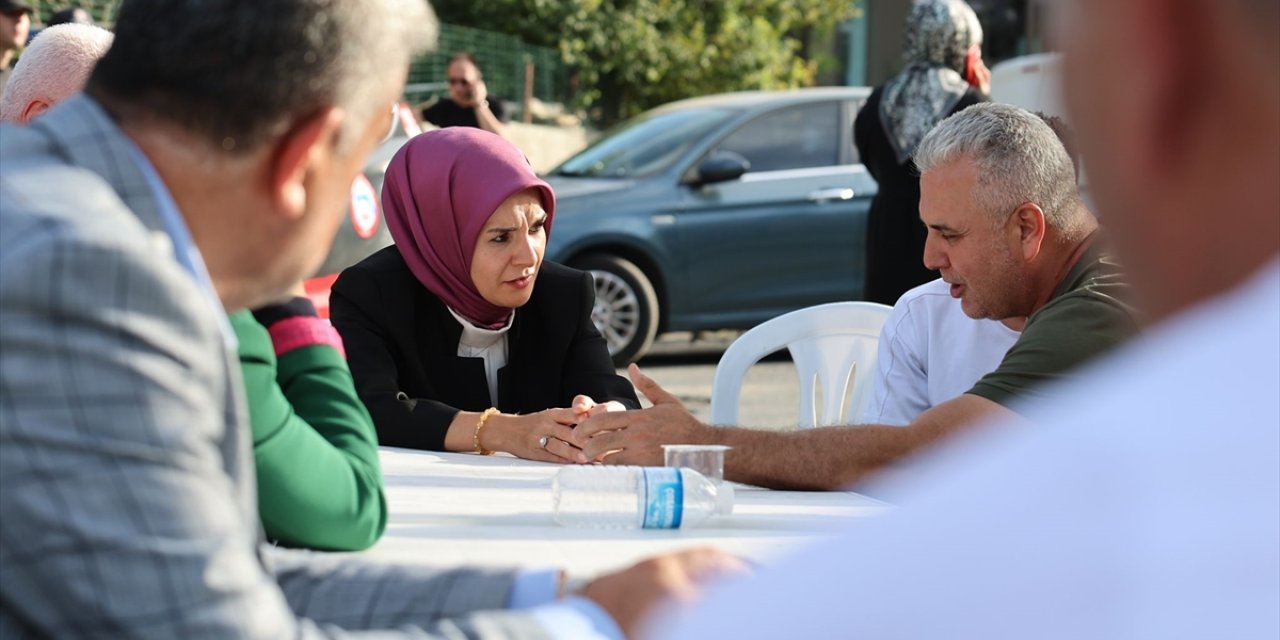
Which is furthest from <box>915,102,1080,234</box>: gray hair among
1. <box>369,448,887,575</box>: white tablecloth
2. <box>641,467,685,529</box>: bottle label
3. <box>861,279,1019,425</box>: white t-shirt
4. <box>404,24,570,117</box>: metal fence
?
<box>404,24,570,117</box>: metal fence

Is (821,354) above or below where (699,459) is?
below

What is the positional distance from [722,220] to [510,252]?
17.8ft

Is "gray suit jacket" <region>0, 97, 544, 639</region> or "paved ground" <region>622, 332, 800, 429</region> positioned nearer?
"gray suit jacket" <region>0, 97, 544, 639</region>

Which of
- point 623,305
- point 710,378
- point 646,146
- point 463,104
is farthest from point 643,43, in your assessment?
point 710,378

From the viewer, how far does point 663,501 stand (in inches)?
90.4

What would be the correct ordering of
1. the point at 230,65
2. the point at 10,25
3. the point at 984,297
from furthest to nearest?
the point at 10,25 < the point at 984,297 < the point at 230,65

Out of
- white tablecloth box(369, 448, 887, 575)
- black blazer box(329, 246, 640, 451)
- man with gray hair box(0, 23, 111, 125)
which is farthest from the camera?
black blazer box(329, 246, 640, 451)

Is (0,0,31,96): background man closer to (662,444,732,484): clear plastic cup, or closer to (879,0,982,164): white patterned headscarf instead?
(879,0,982,164): white patterned headscarf

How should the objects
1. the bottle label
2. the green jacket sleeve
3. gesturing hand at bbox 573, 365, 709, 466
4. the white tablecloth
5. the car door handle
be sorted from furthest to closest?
the car door handle → gesturing hand at bbox 573, 365, 709, 466 → the bottle label → the white tablecloth → the green jacket sleeve

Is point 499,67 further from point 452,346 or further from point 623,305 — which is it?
point 452,346

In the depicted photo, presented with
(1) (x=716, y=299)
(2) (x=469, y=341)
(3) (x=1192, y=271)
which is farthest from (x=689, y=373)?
(3) (x=1192, y=271)

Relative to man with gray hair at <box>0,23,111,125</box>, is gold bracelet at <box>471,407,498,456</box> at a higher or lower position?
lower

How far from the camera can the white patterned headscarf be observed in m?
5.83

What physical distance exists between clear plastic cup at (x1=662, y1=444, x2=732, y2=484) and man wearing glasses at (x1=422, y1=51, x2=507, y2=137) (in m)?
6.94
